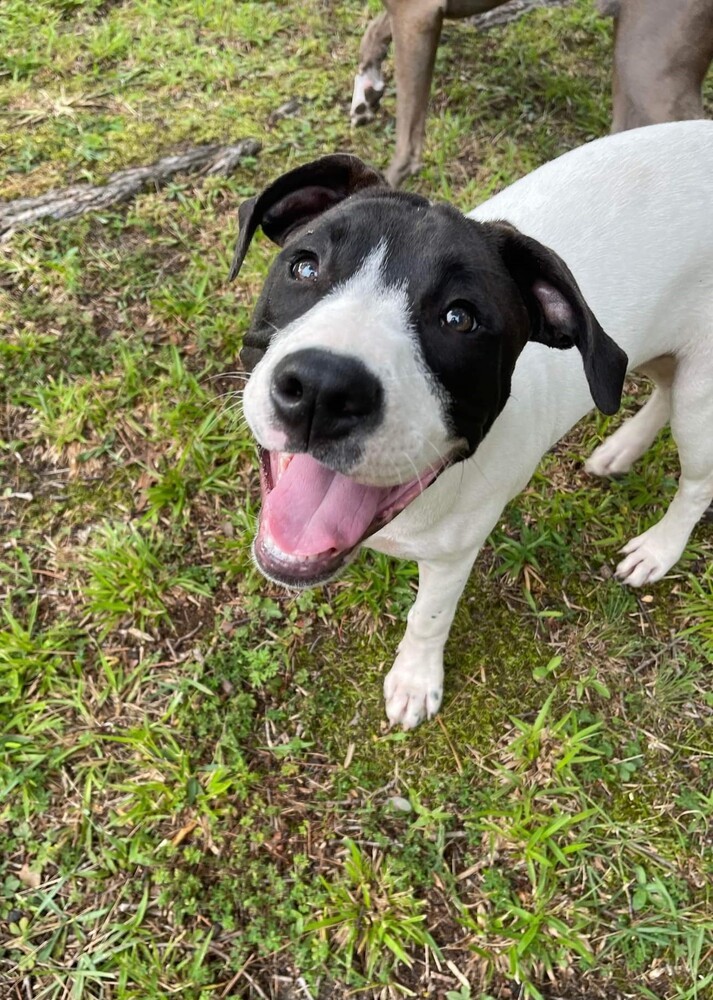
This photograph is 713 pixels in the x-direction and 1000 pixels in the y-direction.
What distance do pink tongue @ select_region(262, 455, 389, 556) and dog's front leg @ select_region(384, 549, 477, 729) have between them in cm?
87

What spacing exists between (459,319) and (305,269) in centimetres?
43

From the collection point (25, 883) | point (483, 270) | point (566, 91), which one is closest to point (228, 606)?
point (25, 883)

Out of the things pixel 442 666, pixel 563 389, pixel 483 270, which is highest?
pixel 483 270

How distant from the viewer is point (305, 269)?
2.08m

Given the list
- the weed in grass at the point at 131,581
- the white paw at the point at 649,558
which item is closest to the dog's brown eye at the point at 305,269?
the weed in grass at the point at 131,581

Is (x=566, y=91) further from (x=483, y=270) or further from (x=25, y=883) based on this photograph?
(x=25, y=883)

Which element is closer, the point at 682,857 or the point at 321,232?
the point at 321,232

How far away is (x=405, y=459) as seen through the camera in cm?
183

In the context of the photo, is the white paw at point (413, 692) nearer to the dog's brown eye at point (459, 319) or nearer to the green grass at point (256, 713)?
the green grass at point (256, 713)

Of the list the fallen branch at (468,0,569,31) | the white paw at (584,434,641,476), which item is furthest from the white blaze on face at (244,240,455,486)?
the fallen branch at (468,0,569,31)

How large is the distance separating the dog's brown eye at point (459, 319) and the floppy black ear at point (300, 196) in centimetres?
67

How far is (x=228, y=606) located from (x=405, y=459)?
1858mm

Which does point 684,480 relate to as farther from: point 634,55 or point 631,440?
point 634,55

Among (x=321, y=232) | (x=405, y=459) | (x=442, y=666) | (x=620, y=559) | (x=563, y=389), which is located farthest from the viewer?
(x=620, y=559)
